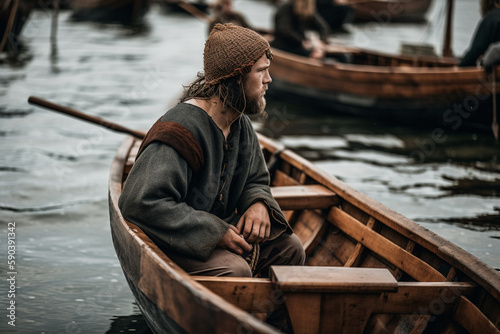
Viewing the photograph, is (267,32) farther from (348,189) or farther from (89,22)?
(89,22)

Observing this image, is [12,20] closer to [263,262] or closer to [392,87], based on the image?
[392,87]

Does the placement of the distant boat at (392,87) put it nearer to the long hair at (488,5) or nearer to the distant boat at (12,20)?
the long hair at (488,5)

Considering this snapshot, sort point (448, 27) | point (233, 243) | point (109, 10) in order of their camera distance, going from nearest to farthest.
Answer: point (233, 243)
point (448, 27)
point (109, 10)

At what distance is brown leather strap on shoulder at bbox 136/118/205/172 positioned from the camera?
232cm

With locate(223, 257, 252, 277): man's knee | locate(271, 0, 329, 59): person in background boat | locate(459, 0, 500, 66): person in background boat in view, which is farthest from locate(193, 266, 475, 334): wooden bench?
locate(271, 0, 329, 59): person in background boat

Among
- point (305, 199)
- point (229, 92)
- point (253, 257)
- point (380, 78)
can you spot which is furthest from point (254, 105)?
point (380, 78)

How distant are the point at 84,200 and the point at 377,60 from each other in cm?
499

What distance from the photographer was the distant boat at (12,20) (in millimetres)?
11305

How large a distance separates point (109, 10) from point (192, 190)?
15.1 m

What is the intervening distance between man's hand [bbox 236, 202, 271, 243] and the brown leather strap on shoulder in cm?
33

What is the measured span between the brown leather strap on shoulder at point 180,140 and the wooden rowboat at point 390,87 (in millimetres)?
4833

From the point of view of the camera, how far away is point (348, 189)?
11.1 ft

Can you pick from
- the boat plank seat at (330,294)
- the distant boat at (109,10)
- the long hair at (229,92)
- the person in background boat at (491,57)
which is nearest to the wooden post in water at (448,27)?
the person in background boat at (491,57)

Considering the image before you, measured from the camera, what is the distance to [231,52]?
7.85 feet
